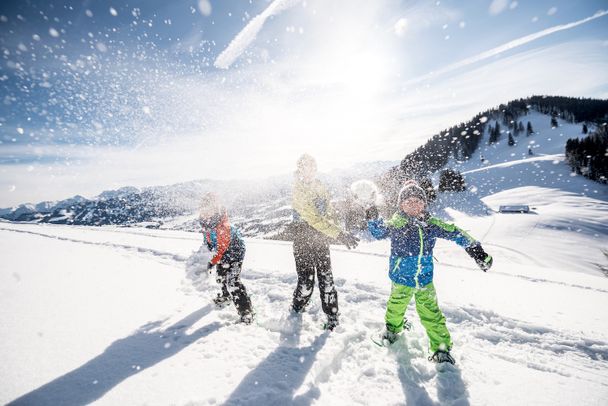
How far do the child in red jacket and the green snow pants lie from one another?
2006mm

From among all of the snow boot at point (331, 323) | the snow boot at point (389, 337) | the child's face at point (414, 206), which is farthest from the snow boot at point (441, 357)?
the child's face at point (414, 206)

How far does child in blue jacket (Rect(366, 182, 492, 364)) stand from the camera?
11.4 feet

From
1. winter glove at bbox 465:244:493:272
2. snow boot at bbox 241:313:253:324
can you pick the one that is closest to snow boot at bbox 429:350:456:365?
winter glove at bbox 465:244:493:272

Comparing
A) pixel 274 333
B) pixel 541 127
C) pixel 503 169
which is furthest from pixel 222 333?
pixel 541 127

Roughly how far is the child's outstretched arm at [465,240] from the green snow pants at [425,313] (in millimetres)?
642

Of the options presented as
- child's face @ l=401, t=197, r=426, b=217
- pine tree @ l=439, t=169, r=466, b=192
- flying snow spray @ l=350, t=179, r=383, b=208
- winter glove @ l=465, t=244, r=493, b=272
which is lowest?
pine tree @ l=439, t=169, r=466, b=192

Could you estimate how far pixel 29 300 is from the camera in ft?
15.2

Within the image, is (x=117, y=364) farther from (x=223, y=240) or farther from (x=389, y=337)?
(x=389, y=337)

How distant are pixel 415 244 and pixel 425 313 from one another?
0.81 m

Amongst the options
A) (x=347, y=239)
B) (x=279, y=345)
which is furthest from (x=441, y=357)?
(x=279, y=345)

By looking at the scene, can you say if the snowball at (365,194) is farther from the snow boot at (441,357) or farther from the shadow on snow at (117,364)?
the shadow on snow at (117,364)

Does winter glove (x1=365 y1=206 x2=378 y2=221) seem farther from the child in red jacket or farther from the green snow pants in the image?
the child in red jacket

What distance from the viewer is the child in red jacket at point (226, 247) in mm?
4295

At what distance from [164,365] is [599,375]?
460 cm
